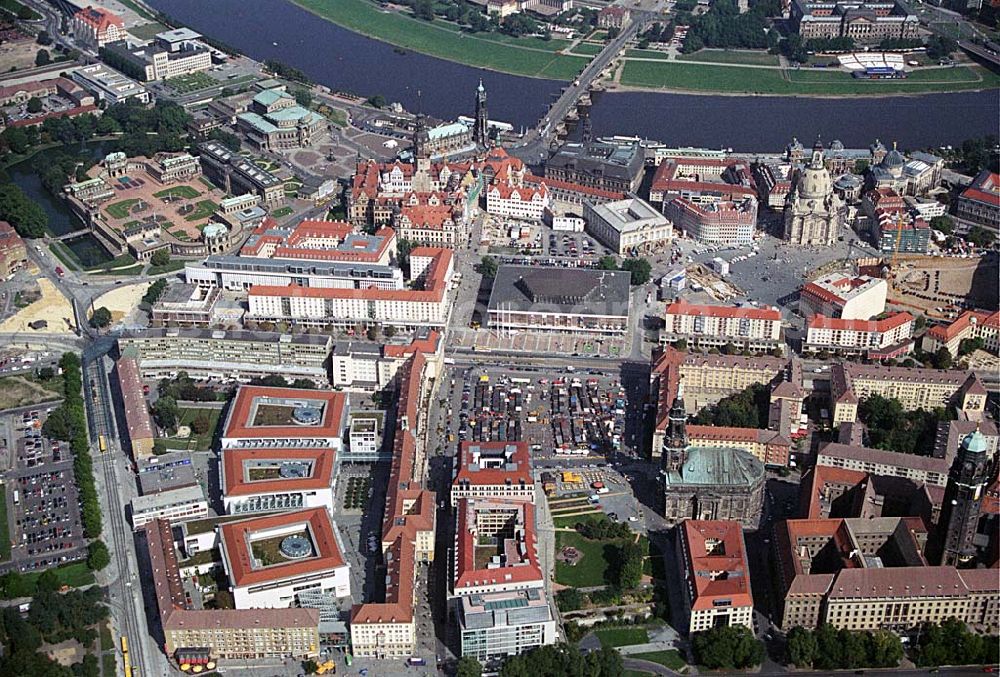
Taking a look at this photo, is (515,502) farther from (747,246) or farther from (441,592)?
(747,246)

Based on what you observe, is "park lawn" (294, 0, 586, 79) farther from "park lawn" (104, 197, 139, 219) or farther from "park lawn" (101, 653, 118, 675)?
"park lawn" (101, 653, 118, 675)

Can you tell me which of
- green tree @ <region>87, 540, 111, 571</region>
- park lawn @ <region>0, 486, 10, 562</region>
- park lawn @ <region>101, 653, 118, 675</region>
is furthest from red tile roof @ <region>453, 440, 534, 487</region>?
park lawn @ <region>0, 486, 10, 562</region>

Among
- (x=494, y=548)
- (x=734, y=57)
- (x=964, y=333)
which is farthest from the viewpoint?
(x=734, y=57)

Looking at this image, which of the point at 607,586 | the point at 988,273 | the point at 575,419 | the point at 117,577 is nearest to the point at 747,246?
the point at 988,273

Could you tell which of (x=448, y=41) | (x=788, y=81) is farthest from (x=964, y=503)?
(x=448, y=41)

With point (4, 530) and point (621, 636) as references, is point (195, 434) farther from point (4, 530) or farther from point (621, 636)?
point (621, 636)
